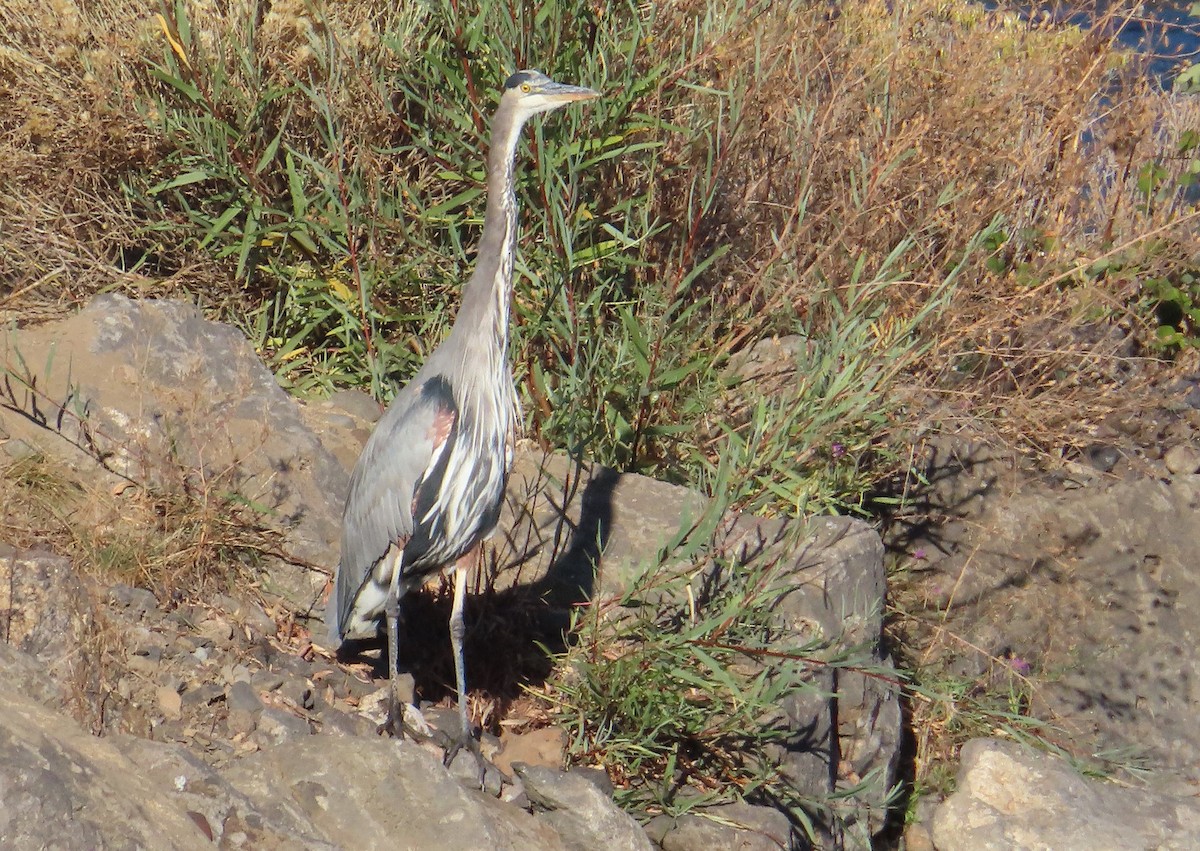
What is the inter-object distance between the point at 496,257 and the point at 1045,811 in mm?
2593

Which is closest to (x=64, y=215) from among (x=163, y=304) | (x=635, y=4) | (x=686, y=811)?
(x=163, y=304)

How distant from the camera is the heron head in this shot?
3.98 meters

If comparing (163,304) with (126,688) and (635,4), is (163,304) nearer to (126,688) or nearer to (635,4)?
(126,688)

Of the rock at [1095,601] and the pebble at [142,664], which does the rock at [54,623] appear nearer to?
the pebble at [142,664]

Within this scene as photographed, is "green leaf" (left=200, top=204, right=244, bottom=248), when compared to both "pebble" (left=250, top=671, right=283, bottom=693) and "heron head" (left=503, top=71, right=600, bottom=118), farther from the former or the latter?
"pebble" (left=250, top=671, right=283, bottom=693)

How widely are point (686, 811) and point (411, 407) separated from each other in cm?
140

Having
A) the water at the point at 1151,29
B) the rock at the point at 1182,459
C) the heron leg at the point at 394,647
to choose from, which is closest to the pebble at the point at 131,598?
the heron leg at the point at 394,647

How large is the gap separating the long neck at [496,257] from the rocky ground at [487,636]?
23.8 inches

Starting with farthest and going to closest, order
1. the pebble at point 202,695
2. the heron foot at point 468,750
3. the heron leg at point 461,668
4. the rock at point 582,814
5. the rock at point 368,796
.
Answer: the heron leg at point 461,668
the heron foot at point 468,750
the pebble at point 202,695
the rock at point 582,814
the rock at point 368,796

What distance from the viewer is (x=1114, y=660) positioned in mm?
5488

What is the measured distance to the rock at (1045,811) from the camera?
176 inches

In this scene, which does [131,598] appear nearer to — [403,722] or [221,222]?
[403,722]

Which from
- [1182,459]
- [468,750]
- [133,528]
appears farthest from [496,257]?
[1182,459]

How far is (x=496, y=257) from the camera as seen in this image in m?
4.01
